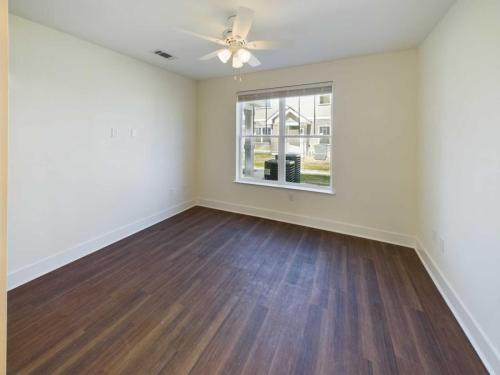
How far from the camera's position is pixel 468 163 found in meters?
1.80

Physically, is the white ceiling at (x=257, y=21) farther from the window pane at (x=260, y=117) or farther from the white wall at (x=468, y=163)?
the window pane at (x=260, y=117)

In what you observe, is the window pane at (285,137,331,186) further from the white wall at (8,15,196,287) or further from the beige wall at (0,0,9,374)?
the beige wall at (0,0,9,374)

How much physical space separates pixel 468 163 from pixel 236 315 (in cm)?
213

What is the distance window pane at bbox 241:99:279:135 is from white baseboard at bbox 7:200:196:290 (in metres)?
2.14

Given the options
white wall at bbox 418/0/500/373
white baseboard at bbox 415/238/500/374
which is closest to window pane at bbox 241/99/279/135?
white wall at bbox 418/0/500/373

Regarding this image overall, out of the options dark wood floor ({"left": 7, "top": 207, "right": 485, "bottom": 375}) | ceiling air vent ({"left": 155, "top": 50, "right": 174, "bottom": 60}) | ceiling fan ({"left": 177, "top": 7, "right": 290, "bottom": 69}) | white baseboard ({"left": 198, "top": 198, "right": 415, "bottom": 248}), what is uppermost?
ceiling air vent ({"left": 155, "top": 50, "right": 174, "bottom": 60})

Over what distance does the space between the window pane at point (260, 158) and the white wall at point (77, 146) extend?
55.2 inches

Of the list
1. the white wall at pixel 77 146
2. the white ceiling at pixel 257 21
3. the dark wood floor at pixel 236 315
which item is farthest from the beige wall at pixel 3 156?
the white wall at pixel 77 146

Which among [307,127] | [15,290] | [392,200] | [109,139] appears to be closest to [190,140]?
[109,139]

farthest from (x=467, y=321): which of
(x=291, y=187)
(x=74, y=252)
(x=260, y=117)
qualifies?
(x=74, y=252)

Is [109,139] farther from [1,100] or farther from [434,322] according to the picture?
[434,322]

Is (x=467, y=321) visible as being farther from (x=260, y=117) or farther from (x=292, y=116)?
(x=260, y=117)

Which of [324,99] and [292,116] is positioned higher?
[324,99]

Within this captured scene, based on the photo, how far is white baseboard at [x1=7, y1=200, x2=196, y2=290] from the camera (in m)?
2.29
